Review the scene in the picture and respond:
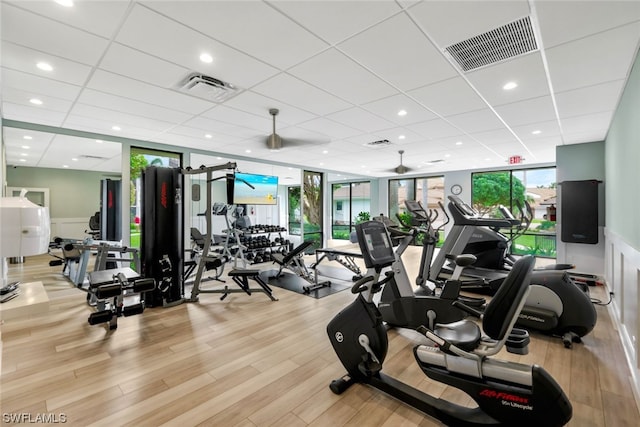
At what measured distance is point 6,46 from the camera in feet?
7.52

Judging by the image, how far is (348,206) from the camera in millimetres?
12609

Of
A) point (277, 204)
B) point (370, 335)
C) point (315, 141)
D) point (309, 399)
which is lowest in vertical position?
point (309, 399)

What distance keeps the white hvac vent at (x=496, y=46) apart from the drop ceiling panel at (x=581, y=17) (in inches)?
4.0

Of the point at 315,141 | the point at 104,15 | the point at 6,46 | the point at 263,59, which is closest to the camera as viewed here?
the point at 104,15

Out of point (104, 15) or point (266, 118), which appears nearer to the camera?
point (104, 15)

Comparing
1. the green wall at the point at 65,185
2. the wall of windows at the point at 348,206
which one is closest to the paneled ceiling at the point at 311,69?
the green wall at the point at 65,185

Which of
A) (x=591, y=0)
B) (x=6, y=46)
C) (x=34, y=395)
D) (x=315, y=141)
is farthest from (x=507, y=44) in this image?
(x=34, y=395)

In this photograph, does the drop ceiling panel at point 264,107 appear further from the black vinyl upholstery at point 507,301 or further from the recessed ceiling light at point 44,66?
the black vinyl upholstery at point 507,301

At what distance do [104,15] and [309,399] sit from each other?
2.99 m

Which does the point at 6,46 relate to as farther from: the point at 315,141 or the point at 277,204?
the point at 277,204

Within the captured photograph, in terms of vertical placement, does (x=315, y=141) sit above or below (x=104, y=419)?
above

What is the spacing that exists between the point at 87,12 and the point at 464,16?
2.55 metres

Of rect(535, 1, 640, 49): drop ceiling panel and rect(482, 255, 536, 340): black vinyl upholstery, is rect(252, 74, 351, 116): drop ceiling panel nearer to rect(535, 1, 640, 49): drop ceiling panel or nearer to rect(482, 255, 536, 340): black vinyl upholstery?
rect(535, 1, 640, 49): drop ceiling panel

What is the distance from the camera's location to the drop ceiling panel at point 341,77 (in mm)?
2580
